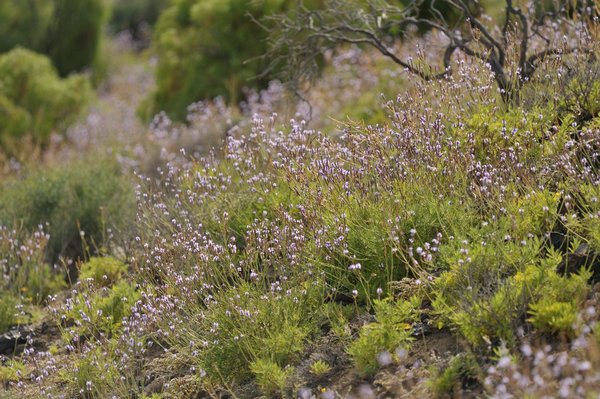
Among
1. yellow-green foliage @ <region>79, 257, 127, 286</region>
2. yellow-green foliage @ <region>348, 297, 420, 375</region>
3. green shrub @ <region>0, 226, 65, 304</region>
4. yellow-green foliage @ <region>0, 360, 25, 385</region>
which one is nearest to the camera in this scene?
yellow-green foliage @ <region>348, 297, 420, 375</region>

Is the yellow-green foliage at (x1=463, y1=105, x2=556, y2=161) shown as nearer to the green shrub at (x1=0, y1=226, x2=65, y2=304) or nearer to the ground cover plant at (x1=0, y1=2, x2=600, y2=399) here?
the ground cover plant at (x1=0, y1=2, x2=600, y2=399)

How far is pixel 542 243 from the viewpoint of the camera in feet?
14.8

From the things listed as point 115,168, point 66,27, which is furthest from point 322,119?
point 66,27

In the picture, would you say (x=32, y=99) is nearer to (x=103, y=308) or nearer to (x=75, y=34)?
(x=75, y=34)

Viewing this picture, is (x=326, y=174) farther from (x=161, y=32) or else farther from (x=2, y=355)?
(x=161, y=32)

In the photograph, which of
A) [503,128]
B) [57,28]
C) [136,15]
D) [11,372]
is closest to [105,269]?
[11,372]

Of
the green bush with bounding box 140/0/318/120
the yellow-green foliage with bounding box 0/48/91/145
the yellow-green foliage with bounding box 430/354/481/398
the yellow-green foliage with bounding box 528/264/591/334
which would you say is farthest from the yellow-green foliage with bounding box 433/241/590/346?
the yellow-green foliage with bounding box 0/48/91/145

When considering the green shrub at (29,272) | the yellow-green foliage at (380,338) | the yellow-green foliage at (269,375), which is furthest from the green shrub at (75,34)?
the yellow-green foliage at (380,338)

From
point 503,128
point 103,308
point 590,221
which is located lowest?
point 103,308

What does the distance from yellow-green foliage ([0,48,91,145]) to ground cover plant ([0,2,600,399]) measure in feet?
17.6

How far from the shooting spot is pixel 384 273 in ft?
15.3

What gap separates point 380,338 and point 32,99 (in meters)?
8.33

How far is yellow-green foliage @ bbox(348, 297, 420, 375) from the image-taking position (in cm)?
407

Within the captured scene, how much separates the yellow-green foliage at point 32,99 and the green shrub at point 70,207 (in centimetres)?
339
